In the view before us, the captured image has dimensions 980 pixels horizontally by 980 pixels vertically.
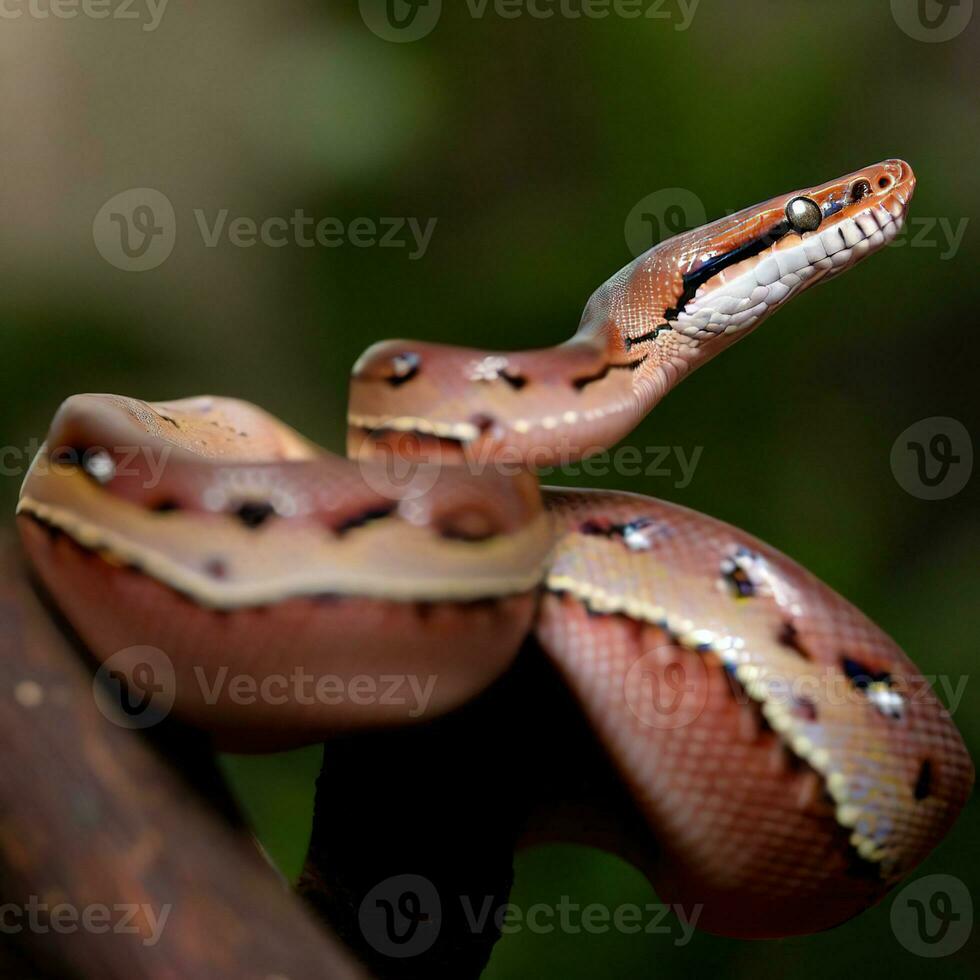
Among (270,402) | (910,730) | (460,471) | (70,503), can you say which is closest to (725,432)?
(270,402)

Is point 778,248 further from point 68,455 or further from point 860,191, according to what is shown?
point 68,455

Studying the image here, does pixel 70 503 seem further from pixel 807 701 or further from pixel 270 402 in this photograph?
pixel 270 402

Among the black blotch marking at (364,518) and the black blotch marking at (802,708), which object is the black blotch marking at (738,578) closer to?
the black blotch marking at (802,708)

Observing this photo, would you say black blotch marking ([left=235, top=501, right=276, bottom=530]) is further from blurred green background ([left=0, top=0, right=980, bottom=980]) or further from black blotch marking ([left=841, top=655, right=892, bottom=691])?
blurred green background ([left=0, top=0, right=980, bottom=980])

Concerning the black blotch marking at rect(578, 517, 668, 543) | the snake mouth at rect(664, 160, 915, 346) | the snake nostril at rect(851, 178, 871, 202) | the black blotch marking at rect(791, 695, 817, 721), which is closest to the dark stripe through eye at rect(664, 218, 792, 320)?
the snake mouth at rect(664, 160, 915, 346)

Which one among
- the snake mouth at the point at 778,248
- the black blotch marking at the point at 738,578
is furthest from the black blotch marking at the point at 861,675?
the snake mouth at the point at 778,248

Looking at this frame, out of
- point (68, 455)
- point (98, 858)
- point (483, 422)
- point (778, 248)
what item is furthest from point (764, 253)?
point (98, 858)
